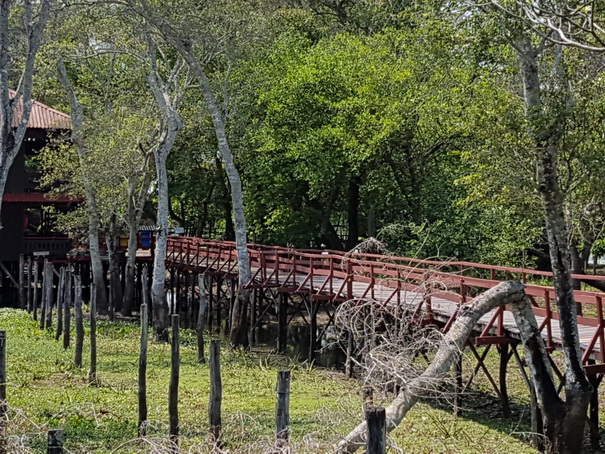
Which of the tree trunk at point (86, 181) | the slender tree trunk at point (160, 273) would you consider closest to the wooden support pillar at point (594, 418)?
the slender tree trunk at point (160, 273)

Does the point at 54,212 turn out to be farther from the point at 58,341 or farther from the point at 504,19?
the point at 504,19

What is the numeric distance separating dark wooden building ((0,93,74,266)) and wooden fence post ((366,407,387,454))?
2758 centimetres

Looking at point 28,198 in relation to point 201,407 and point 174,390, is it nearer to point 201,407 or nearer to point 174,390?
point 201,407

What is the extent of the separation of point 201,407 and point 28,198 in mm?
20772

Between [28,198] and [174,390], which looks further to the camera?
[28,198]

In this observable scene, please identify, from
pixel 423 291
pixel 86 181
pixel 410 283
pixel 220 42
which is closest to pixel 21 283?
pixel 86 181

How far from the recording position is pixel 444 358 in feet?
29.0

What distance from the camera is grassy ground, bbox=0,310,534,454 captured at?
1032 centimetres

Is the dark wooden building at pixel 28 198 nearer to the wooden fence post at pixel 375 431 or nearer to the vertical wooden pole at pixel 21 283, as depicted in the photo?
the vertical wooden pole at pixel 21 283

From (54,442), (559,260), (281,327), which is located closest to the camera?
(54,442)

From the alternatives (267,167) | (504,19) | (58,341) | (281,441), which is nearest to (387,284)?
(504,19)

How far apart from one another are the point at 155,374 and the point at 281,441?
11068mm

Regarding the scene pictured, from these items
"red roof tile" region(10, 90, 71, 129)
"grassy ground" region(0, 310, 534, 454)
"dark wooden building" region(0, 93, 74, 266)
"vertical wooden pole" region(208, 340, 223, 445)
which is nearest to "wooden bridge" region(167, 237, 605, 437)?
"grassy ground" region(0, 310, 534, 454)

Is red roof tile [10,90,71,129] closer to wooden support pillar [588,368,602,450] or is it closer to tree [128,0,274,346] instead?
tree [128,0,274,346]
